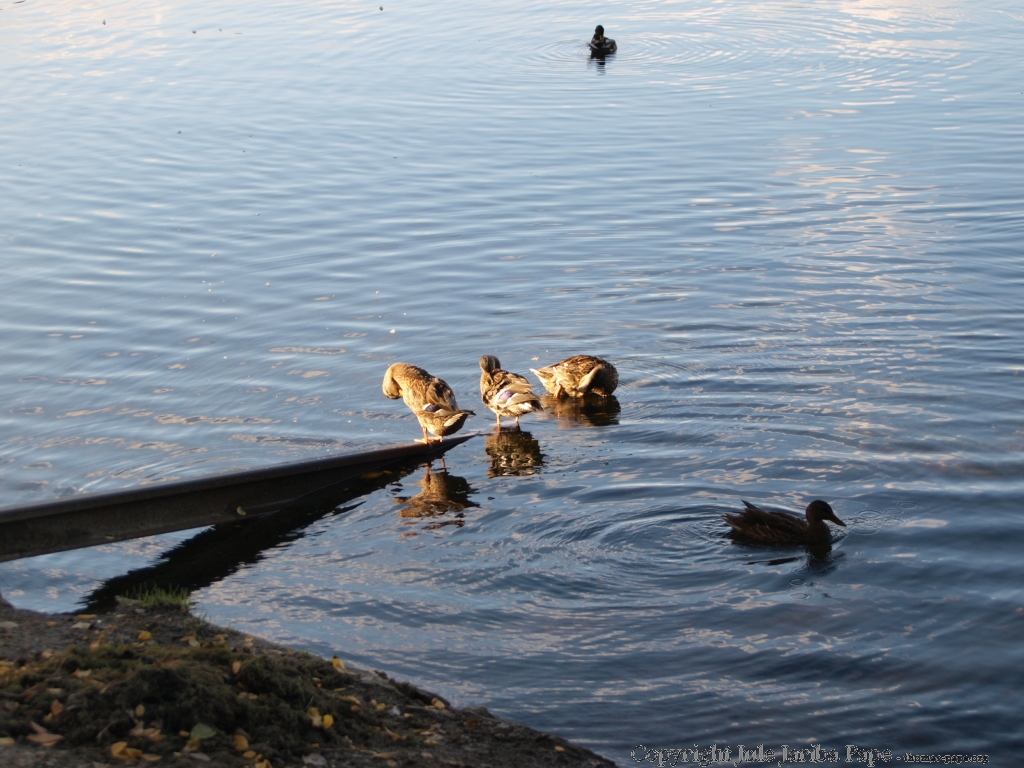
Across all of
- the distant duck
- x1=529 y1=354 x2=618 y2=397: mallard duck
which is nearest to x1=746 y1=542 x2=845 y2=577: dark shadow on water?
x1=529 y1=354 x2=618 y2=397: mallard duck

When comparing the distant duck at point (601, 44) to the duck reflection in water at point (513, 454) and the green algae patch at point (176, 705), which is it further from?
the green algae patch at point (176, 705)

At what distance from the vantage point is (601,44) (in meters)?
31.6

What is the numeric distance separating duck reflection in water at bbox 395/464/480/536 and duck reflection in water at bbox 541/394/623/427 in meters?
1.74

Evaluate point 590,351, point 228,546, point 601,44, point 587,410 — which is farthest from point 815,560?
point 601,44

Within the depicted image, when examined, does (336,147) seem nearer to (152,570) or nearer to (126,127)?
(126,127)

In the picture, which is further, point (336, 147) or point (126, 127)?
point (126, 127)

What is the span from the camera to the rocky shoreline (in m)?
5.78

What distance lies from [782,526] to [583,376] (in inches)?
154

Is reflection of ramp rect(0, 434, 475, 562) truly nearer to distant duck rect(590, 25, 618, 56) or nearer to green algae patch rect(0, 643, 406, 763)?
green algae patch rect(0, 643, 406, 763)

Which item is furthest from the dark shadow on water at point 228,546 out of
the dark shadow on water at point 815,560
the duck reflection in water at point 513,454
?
the dark shadow on water at point 815,560

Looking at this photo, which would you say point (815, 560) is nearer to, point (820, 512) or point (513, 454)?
point (820, 512)

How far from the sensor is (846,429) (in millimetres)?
11367

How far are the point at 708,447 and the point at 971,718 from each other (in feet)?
14.5

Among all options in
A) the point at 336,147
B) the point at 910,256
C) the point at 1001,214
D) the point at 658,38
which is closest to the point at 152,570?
the point at 910,256
